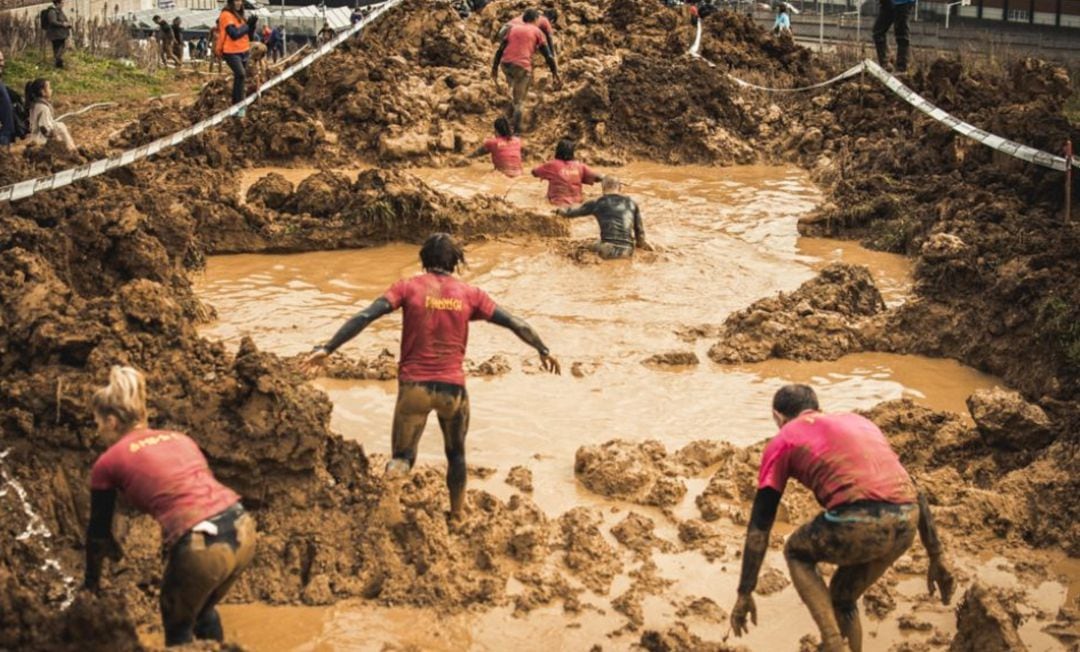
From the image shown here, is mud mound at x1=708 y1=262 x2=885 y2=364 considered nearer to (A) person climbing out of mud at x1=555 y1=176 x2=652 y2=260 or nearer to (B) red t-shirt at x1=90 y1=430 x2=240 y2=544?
(A) person climbing out of mud at x1=555 y1=176 x2=652 y2=260

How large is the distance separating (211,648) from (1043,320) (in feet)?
26.2

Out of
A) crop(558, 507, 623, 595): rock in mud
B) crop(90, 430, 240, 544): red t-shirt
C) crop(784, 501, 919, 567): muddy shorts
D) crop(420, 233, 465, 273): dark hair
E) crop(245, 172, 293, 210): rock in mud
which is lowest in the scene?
crop(558, 507, 623, 595): rock in mud

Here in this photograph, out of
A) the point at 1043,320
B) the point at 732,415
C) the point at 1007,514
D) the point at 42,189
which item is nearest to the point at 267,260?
the point at 42,189

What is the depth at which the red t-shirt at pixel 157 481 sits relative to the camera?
6336 millimetres

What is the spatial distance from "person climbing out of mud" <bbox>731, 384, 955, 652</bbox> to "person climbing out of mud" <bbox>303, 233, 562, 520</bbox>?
2320mm

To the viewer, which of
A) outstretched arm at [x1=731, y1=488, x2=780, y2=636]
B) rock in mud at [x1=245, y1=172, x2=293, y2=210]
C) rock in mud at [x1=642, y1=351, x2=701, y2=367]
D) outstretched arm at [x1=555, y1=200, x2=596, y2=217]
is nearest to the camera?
outstretched arm at [x1=731, y1=488, x2=780, y2=636]

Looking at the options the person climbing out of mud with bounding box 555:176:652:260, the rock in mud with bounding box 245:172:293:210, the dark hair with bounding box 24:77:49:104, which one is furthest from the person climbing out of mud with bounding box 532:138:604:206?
the dark hair with bounding box 24:77:49:104

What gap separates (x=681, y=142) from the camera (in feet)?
71.5

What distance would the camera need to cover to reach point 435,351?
8477 millimetres

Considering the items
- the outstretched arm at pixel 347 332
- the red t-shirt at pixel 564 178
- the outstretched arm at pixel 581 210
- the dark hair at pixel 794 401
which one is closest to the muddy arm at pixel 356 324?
the outstretched arm at pixel 347 332

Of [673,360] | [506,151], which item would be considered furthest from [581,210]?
[506,151]

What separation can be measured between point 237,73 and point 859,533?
14984 mm

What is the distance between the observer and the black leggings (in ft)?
64.3

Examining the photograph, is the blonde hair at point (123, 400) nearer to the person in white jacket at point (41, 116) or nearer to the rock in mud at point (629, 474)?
the rock in mud at point (629, 474)
